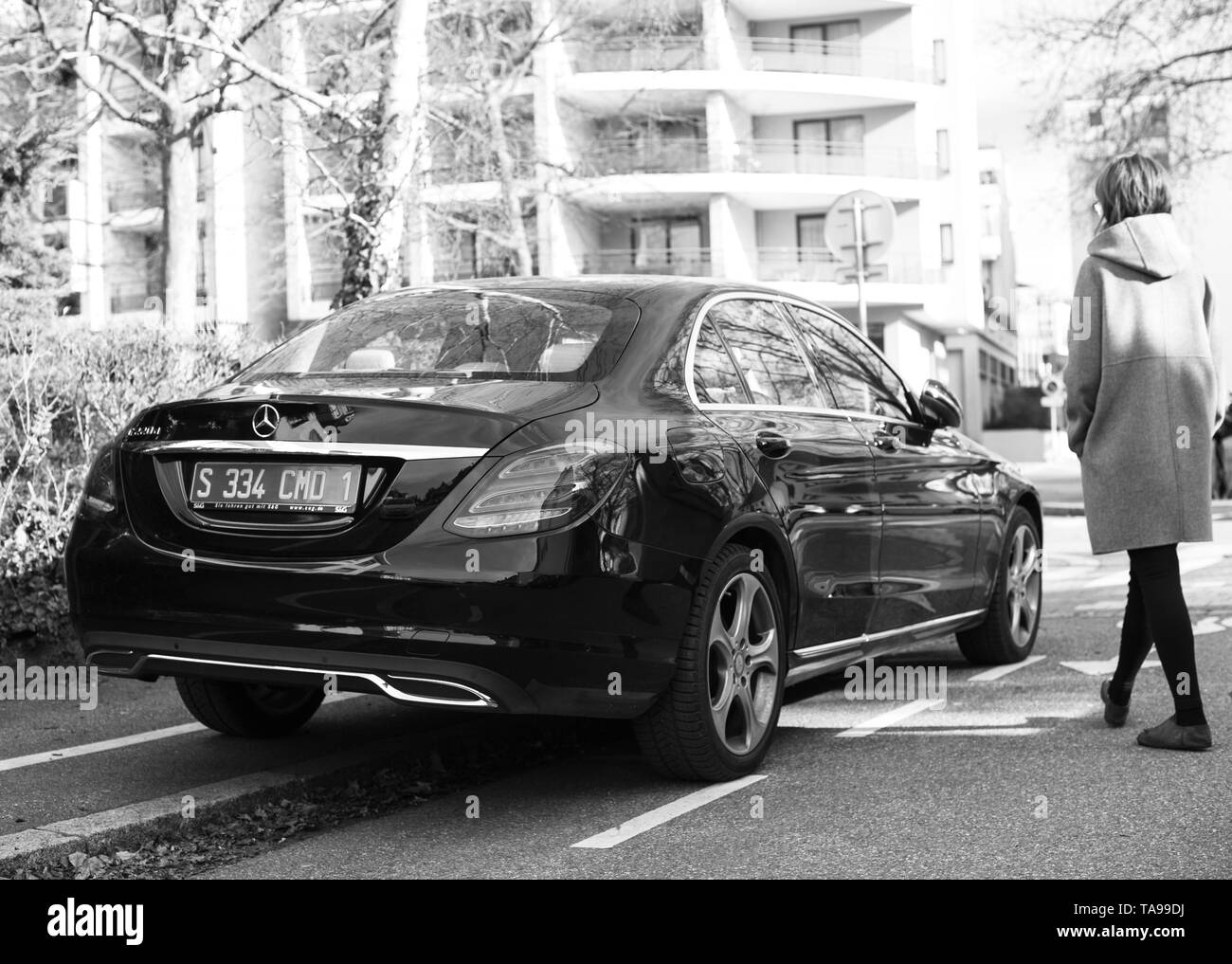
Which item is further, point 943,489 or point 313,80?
point 313,80

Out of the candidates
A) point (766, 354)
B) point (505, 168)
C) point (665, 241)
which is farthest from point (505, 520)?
point (665, 241)

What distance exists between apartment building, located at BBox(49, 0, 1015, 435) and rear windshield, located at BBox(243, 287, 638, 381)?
36390mm

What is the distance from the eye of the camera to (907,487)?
20.2 ft

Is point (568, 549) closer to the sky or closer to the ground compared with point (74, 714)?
closer to the sky

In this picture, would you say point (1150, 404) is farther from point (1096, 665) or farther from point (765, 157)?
point (765, 157)

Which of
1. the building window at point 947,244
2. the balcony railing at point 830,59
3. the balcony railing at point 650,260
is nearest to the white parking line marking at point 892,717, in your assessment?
the balcony railing at point 650,260

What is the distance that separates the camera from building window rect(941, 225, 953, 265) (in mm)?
47406

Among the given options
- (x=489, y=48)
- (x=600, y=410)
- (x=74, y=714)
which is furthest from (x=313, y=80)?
(x=600, y=410)

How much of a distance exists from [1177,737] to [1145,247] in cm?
163

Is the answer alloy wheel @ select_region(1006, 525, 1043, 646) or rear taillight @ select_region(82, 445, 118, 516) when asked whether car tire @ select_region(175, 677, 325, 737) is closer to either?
rear taillight @ select_region(82, 445, 118, 516)

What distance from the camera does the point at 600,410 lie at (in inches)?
181

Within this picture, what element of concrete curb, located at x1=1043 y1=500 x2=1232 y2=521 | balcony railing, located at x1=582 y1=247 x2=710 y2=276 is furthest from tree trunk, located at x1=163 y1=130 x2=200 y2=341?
balcony railing, located at x1=582 y1=247 x2=710 y2=276
